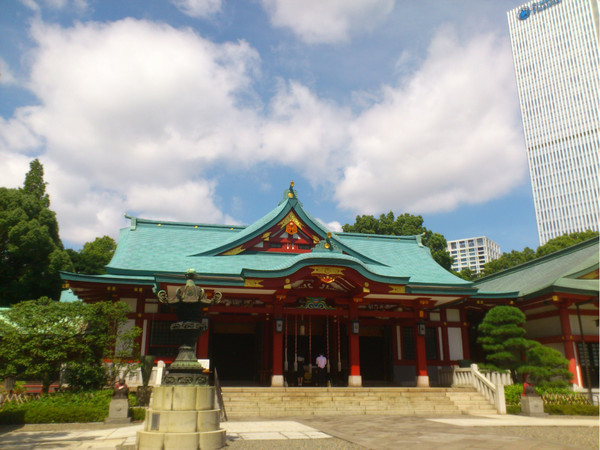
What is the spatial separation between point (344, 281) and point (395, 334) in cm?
531

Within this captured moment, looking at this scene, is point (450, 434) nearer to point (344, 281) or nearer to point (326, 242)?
point (344, 281)

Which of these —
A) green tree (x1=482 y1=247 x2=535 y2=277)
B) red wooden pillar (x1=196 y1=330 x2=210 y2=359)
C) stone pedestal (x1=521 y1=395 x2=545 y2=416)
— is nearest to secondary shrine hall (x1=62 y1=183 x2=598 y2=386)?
red wooden pillar (x1=196 y1=330 x2=210 y2=359)

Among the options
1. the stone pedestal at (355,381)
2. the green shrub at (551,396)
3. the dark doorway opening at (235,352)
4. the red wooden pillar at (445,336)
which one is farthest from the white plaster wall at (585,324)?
the dark doorway opening at (235,352)

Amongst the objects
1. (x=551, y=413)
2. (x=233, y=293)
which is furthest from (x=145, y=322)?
(x=551, y=413)

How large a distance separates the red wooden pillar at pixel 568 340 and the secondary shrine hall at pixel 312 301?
0.14 ft

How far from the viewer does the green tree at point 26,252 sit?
102ft

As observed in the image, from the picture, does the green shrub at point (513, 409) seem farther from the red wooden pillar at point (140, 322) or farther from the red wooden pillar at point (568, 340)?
the red wooden pillar at point (140, 322)

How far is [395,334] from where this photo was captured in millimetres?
23391

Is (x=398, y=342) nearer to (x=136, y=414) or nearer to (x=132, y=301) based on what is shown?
(x=132, y=301)

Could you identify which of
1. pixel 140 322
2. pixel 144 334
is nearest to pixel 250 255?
pixel 140 322

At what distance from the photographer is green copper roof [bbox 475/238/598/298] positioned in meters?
19.5

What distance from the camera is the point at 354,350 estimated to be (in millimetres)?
20016

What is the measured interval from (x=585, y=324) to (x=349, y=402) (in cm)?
1217

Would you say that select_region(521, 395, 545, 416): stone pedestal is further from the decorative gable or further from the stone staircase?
the decorative gable
